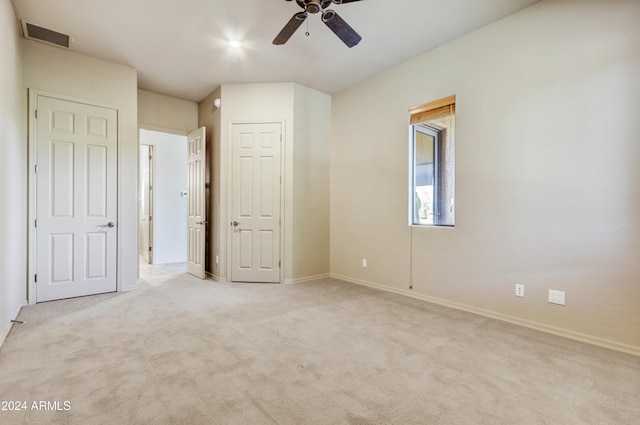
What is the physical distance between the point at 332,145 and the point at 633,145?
3.47m

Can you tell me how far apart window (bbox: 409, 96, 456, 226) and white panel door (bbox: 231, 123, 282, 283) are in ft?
6.29

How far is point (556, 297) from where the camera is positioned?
2.71 meters

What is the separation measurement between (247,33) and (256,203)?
220cm

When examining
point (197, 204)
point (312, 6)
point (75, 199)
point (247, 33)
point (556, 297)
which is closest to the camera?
point (312, 6)

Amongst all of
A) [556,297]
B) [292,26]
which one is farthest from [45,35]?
[556,297]

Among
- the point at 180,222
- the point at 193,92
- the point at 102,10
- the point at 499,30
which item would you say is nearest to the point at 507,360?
the point at 499,30

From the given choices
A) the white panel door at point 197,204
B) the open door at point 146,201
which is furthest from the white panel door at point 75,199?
the open door at point 146,201

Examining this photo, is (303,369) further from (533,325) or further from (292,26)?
(292,26)

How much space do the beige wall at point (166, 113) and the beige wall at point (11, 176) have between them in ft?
5.20

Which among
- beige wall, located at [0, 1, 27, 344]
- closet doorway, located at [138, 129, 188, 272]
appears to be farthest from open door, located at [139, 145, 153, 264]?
beige wall, located at [0, 1, 27, 344]

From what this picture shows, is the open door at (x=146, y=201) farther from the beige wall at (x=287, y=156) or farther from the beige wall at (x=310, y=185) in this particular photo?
the beige wall at (x=310, y=185)

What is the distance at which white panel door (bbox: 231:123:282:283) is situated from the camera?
15.0 feet

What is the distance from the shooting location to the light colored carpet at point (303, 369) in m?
1.63

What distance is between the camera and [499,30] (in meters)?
3.07
